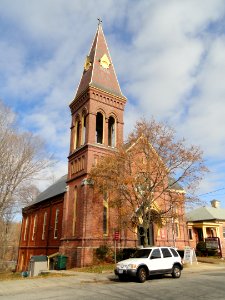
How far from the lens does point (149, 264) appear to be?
14422mm

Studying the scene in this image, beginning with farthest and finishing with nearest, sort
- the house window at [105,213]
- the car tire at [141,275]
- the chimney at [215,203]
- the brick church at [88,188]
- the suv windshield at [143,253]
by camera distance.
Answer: the chimney at [215,203]
the house window at [105,213]
the brick church at [88,188]
the suv windshield at [143,253]
the car tire at [141,275]

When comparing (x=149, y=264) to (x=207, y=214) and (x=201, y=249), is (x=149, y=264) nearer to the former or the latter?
(x=201, y=249)

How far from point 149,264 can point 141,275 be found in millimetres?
822

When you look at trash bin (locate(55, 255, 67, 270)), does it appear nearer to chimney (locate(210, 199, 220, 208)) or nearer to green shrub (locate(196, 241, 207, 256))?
green shrub (locate(196, 241, 207, 256))

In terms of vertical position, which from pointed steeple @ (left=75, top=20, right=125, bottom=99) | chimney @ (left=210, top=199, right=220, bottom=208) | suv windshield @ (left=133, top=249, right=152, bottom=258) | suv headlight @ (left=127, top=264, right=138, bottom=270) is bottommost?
suv headlight @ (left=127, top=264, right=138, bottom=270)

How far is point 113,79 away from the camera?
1246 inches

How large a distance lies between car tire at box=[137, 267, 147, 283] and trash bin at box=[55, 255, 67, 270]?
1130cm

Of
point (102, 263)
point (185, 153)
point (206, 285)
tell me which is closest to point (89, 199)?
point (102, 263)

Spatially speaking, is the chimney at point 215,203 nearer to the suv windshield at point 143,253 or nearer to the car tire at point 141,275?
the suv windshield at point 143,253

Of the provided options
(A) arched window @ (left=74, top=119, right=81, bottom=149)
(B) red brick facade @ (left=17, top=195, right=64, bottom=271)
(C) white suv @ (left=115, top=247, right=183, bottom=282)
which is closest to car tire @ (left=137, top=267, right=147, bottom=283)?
(C) white suv @ (left=115, top=247, right=183, bottom=282)

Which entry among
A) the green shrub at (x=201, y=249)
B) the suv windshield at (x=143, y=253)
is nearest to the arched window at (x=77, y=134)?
the suv windshield at (x=143, y=253)

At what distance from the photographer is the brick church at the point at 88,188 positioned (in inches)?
928

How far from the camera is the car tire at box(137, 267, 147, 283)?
13.7m

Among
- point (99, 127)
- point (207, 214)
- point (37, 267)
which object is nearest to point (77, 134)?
point (99, 127)
